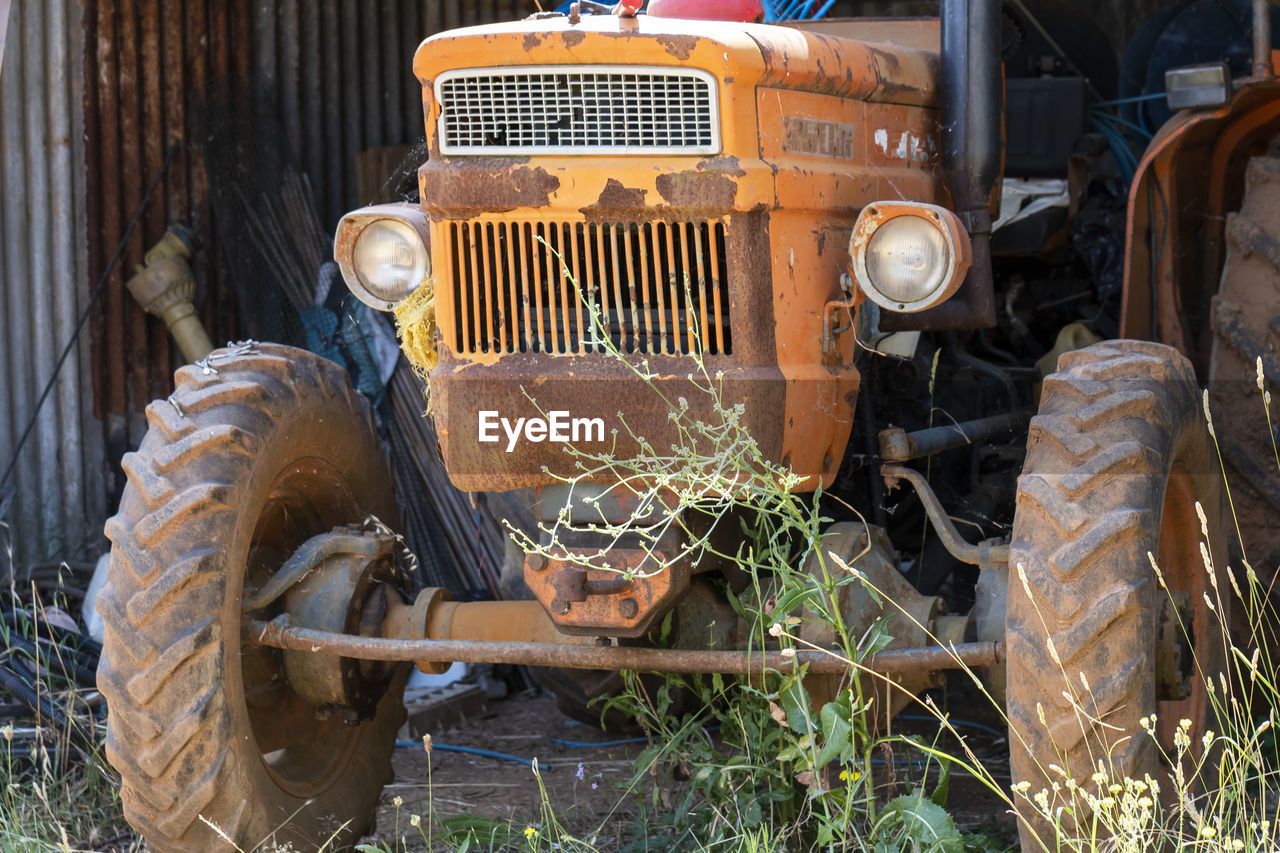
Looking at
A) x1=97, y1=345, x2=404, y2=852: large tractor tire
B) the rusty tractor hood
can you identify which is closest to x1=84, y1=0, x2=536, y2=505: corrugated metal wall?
x1=97, y1=345, x2=404, y2=852: large tractor tire

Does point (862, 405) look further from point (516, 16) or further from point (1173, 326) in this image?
point (516, 16)

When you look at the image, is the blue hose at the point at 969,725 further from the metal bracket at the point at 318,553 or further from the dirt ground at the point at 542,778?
the metal bracket at the point at 318,553

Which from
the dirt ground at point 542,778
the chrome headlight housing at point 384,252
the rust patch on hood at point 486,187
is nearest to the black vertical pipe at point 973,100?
the rust patch on hood at point 486,187

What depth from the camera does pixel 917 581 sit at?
525 cm

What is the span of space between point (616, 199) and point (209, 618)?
53.9 inches

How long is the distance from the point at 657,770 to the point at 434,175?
1.69 metres

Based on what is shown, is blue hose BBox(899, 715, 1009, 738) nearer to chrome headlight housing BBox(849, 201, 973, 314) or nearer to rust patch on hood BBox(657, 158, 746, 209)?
chrome headlight housing BBox(849, 201, 973, 314)

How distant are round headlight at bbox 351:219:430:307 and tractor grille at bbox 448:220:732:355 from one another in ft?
0.46

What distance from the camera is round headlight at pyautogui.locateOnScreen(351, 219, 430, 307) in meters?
3.87

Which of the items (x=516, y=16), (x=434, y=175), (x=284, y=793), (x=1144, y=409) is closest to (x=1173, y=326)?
(x=1144, y=409)

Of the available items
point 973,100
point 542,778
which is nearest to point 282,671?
point 542,778

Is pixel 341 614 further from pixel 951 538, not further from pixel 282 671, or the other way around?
pixel 951 538

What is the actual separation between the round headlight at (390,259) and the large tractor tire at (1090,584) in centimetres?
154

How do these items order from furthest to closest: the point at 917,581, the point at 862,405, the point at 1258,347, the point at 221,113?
the point at 221,113 < the point at 917,581 < the point at 1258,347 < the point at 862,405
